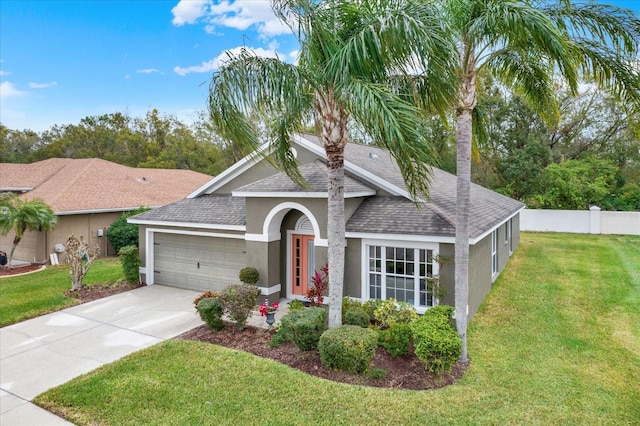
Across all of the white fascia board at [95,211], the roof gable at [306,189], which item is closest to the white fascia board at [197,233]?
the roof gable at [306,189]

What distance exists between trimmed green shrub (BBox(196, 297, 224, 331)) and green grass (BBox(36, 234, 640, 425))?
2.50 ft

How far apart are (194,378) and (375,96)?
6.04 metres

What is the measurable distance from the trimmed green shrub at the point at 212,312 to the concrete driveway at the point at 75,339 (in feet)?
2.90

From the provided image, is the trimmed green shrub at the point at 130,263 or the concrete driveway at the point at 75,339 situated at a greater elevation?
the trimmed green shrub at the point at 130,263

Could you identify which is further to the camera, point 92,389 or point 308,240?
point 308,240

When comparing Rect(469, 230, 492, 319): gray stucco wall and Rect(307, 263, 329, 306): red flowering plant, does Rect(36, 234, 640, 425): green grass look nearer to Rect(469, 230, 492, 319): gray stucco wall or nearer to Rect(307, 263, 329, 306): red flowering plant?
Rect(469, 230, 492, 319): gray stucco wall

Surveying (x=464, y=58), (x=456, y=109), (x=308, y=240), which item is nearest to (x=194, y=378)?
(x=308, y=240)

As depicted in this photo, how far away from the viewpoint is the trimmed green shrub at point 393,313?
8.92 meters

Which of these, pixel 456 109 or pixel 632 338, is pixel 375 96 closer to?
pixel 456 109

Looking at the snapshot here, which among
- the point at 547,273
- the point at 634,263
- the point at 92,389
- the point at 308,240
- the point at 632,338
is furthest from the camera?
the point at 634,263

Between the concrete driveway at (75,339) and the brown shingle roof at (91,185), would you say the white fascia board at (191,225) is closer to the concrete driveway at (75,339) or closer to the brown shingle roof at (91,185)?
the concrete driveway at (75,339)

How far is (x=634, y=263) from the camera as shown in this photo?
Result: 1686 centimetres

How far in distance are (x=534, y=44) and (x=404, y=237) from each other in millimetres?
4947

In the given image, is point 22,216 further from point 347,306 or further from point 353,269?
point 347,306
